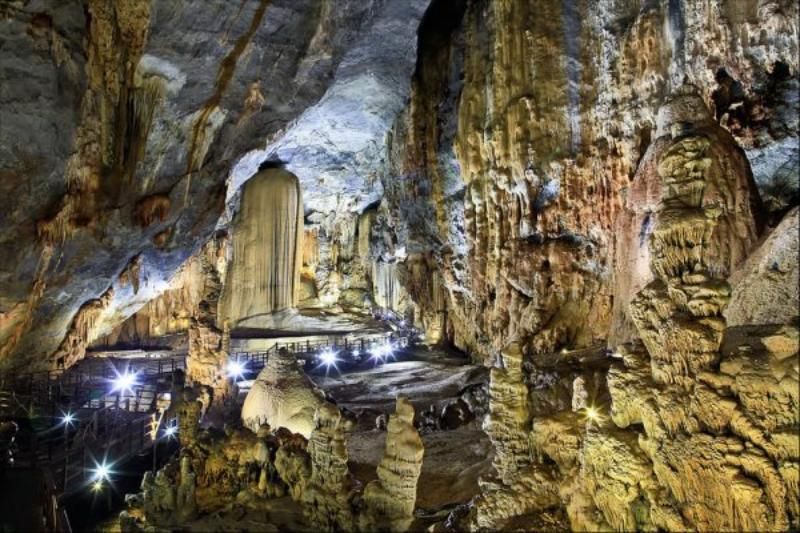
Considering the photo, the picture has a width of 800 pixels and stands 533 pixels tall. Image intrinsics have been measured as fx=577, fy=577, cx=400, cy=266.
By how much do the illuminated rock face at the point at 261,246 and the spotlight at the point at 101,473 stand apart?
1223 cm

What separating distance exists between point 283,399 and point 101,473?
2.85 metres

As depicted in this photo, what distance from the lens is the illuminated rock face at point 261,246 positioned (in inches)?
810

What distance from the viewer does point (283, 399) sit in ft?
32.0

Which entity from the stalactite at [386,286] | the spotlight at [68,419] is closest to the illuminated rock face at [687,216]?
the spotlight at [68,419]

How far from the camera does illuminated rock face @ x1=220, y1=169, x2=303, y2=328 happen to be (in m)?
20.6

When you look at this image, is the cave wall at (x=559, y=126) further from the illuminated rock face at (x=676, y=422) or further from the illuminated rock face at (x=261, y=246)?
the illuminated rock face at (x=676, y=422)

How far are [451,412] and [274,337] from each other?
9.29 meters

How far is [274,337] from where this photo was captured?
1919 cm

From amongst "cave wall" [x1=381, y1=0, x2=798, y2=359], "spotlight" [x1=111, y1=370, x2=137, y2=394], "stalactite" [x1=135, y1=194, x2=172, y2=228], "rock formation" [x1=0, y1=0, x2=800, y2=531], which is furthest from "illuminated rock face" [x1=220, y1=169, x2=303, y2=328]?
"stalactite" [x1=135, y1=194, x2=172, y2=228]

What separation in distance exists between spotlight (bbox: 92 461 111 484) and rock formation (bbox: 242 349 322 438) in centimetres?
232

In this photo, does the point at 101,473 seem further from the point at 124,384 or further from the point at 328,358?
the point at 328,358

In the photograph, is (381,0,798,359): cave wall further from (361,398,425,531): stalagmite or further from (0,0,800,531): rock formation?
(361,398,425,531): stalagmite

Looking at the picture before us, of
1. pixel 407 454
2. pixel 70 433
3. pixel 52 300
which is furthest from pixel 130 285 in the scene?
pixel 407 454

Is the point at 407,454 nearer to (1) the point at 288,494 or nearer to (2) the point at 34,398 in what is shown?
(1) the point at 288,494
